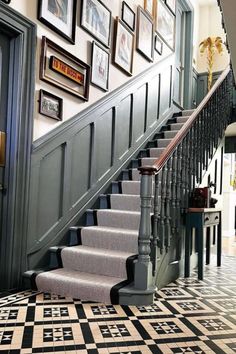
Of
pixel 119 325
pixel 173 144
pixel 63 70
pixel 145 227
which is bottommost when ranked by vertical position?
pixel 119 325

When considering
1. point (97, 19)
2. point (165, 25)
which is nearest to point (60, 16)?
point (97, 19)

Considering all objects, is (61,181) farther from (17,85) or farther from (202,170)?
(202,170)

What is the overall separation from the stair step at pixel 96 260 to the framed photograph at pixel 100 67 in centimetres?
184

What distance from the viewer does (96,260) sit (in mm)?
3064

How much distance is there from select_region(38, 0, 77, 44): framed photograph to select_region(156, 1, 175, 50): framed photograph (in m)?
2.57

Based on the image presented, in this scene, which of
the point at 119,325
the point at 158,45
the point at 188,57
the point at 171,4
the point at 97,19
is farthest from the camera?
the point at 188,57

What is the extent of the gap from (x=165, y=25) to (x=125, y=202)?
142 inches

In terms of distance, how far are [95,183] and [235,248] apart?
3657mm

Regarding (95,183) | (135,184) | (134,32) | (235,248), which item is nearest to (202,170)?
(135,184)

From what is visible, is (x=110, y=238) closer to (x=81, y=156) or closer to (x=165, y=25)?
(x=81, y=156)

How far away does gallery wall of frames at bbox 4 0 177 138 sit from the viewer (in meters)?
3.25

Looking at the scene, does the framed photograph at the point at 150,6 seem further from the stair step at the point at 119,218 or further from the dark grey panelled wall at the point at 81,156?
the stair step at the point at 119,218

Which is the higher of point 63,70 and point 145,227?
point 63,70

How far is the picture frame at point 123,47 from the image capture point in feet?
14.7
